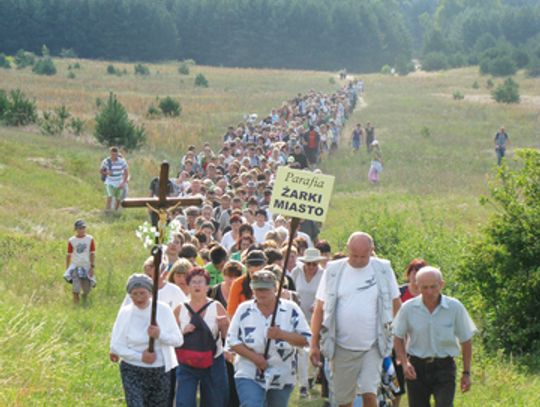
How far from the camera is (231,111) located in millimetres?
55875

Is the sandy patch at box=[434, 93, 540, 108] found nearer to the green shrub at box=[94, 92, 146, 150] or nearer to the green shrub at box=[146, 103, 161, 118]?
the green shrub at box=[146, 103, 161, 118]

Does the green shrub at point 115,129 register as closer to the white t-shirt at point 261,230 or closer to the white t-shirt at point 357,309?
the white t-shirt at point 261,230

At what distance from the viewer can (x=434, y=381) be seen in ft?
27.0

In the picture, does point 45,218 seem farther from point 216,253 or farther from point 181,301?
point 181,301

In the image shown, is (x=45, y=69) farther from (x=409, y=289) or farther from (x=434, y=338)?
(x=434, y=338)

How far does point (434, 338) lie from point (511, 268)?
193 inches

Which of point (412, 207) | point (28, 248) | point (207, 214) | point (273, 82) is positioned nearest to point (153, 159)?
point (412, 207)

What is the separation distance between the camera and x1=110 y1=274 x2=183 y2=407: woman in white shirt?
7641 millimetres

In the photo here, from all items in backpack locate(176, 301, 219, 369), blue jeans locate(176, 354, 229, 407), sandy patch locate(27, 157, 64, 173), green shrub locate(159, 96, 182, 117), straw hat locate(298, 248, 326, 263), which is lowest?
sandy patch locate(27, 157, 64, 173)

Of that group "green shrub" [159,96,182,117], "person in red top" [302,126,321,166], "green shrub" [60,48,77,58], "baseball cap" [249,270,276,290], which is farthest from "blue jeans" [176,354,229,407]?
"green shrub" [60,48,77,58]

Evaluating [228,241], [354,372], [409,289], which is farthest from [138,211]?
[354,372]

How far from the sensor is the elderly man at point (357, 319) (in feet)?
26.3

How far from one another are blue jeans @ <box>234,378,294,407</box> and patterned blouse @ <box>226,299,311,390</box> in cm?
4

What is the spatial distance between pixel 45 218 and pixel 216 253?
1236cm
